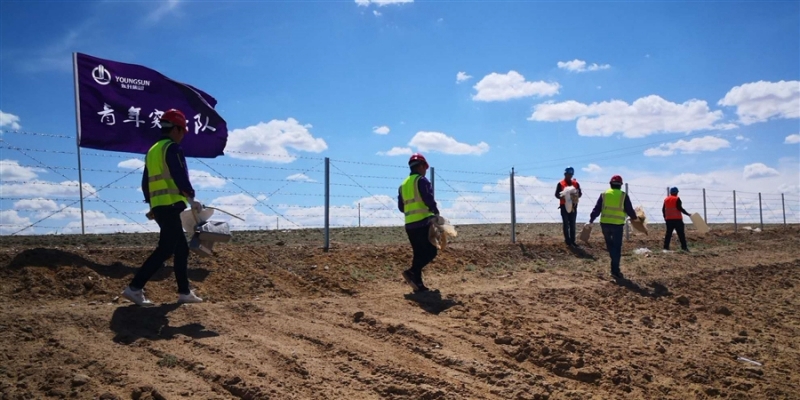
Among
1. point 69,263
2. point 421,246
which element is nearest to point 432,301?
point 421,246

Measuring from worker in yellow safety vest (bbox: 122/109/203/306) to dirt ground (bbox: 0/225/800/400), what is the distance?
0.34m

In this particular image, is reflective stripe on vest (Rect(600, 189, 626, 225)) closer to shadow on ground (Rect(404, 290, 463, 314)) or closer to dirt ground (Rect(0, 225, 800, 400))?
dirt ground (Rect(0, 225, 800, 400))

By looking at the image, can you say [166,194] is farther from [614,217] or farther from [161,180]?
[614,217]

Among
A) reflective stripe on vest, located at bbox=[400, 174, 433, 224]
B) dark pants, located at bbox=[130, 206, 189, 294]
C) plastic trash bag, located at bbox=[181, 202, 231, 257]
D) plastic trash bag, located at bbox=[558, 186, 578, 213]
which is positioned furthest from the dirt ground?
plastic trash bag, located at bbox=[558, 186, 578, 213]

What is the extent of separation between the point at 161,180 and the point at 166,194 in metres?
0.15

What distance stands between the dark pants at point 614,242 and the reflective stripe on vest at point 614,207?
11 cm

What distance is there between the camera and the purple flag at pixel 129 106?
8820mm

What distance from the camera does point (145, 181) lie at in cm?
604

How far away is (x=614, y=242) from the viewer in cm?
1046

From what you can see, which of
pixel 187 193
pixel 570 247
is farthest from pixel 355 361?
pixel 570 247

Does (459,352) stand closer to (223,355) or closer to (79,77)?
(223,355)

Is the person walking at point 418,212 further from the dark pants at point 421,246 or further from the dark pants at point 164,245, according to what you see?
the dark pants at point 164,245

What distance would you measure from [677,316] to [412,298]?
361cm

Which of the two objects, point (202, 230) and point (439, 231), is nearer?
point (202, 230)
